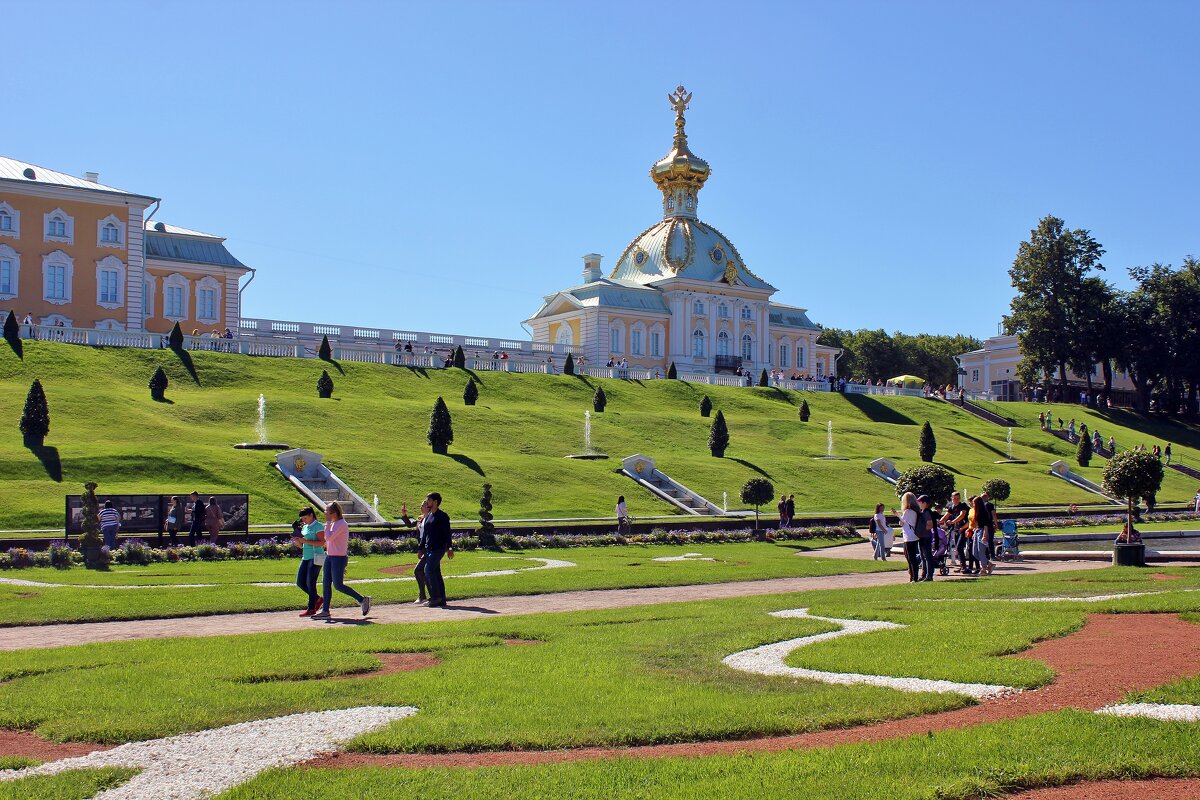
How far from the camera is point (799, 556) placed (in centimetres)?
2791

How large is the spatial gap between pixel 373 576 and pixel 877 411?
164 ft

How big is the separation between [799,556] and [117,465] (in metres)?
19.4

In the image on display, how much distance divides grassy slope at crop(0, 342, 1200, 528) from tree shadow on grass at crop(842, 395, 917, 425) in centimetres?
48

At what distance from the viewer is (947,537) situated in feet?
77.1

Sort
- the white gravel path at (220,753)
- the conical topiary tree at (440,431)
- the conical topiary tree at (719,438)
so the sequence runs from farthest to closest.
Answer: the conical topiary tree at (719,438) < the conical topiary tree at (440,431) < the white gravel path at (220,753)

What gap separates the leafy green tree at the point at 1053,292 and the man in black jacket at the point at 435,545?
6901cm

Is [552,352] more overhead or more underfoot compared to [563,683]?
more overhead

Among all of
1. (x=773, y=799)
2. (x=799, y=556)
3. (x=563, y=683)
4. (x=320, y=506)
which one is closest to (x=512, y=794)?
(x=773, y=799)

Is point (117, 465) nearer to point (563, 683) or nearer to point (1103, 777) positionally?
point (563, 683)

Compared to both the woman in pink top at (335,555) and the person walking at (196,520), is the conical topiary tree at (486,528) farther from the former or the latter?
the woman in pink top at (335,555)

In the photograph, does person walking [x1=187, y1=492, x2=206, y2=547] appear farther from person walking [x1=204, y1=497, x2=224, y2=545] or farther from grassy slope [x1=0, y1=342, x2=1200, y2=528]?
grassy slope [x1=0, y1=342, x2=1200, y2=528]

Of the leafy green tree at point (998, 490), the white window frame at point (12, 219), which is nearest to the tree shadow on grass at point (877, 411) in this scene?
the leafy green tree at point (998, 490)

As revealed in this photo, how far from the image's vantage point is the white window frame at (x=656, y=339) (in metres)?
82.8

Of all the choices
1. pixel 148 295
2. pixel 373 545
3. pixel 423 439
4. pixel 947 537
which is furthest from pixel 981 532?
pixel 148 295
